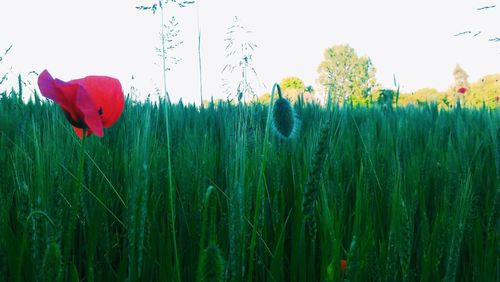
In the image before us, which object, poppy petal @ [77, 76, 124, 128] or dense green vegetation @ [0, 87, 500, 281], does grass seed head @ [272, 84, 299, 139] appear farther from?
poppy petal @ [77, 76, 124, 128]

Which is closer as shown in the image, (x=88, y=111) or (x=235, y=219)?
(x=235, y=219)

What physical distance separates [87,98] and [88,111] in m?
0.02

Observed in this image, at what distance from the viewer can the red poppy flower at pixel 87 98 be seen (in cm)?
79

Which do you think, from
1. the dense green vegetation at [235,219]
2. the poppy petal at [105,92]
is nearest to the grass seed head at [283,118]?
the dense green vegetation at [235,219]

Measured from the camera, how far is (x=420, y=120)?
2.82m

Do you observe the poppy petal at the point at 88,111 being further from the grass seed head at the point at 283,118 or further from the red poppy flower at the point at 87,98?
the grass seed head at the point at 283,118

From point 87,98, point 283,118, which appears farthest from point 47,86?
point 283,118

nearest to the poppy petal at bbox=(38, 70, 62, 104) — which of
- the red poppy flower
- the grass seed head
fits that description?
the red poppy flower

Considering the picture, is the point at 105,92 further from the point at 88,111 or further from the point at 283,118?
the point at 283,118

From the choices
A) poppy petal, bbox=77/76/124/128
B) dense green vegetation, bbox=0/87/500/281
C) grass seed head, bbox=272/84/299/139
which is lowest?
dense green vegetation, bbox=0/87/500/281

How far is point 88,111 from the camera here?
2.59ft

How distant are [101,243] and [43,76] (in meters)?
0.30

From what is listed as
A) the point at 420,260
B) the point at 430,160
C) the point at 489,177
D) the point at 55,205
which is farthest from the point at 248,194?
the point at 489,177

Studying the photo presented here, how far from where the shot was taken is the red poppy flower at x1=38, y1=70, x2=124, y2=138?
0.79 m
